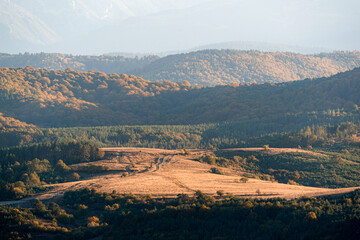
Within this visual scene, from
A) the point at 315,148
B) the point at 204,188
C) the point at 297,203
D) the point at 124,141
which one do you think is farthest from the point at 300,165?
the point at 124,141

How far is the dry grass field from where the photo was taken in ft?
256

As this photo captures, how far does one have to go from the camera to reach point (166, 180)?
8675cm

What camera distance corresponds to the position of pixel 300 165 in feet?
347

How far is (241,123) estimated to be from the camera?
17688 centimetres

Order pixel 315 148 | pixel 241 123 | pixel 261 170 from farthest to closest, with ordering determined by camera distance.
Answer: pixel 241 123 → pixel 315 148 → pixel 261 170

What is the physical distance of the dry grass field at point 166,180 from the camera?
78062 millimetres

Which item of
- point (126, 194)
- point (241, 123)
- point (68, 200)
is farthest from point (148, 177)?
point (241, 123)

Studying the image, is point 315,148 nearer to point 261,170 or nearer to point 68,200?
point 261,170

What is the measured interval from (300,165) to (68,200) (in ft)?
174

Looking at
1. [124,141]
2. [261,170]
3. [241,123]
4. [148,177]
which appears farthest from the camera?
[241,123]

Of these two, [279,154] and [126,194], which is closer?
[126,194]

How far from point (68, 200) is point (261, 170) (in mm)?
45432

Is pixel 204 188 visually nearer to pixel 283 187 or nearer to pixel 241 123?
pixel 283 187

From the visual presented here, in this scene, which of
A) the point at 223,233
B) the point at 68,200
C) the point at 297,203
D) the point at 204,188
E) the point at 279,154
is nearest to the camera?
the point at 223,233
